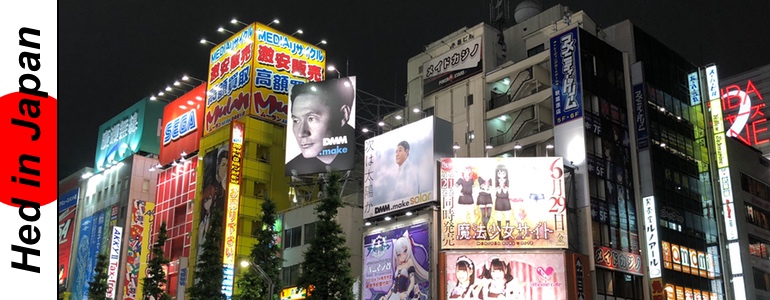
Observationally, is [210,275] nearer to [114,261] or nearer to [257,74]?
[257,74]

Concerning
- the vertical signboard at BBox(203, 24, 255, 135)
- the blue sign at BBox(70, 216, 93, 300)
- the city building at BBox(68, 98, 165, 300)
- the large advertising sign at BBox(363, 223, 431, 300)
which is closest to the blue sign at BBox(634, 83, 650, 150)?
the large advertising sign at BBox(363, 223, 431, 300)

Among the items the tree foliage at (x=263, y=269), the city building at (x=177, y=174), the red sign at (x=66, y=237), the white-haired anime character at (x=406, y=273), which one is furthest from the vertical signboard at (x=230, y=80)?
the red sign at (x=66, y=237)

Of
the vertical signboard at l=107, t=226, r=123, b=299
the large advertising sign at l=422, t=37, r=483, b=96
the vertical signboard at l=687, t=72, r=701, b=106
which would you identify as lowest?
the vertical signboard at l=107, t=226, r=123, b=299

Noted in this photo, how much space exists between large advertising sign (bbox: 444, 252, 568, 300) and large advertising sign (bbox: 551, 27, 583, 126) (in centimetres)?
912

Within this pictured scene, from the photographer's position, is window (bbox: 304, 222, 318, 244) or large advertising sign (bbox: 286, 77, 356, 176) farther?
large advertising sign (bbox: 286, 77, 356, 176)

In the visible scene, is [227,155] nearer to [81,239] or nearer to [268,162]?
[268,162]

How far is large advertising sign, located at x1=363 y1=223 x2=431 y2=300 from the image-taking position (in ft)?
126

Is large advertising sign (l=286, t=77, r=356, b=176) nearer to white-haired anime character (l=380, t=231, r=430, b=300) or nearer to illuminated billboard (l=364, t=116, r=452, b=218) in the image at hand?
illuminated billboard (l=364, t=116, r=452, b=218)

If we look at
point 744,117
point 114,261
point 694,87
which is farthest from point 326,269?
point 744,117

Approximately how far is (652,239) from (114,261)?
123 feet

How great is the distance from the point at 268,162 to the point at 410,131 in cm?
1387

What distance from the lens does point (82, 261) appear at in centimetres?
6372

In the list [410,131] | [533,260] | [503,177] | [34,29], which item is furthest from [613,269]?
[34,29]

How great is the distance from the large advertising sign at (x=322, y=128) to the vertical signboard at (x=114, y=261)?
54.6 feet
